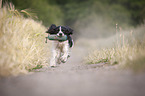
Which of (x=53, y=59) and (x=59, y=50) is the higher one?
(x=59, y=50)

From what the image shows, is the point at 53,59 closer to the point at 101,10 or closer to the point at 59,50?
the point at 59,50

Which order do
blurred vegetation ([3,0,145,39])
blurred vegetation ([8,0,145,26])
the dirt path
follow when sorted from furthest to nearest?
blurred vegetation ([8,0,145,26]) → blurred vegetation ([3,0,145,39]) → the dirt path

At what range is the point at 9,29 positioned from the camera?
138 inches

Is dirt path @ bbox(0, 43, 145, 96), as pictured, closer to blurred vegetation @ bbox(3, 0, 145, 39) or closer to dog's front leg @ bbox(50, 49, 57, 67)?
dog's front leg @ bbox(50, 49, 57, 67)

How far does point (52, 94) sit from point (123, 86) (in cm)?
82

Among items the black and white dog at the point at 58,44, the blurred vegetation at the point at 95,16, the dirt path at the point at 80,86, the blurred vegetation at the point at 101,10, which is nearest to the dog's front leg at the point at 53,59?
the black and white dog at the point at 58,44

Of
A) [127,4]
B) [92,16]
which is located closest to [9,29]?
[92,16]

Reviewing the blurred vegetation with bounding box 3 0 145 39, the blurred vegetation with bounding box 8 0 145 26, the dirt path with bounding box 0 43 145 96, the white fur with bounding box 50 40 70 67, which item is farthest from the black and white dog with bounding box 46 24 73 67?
the blurred vegetation with bounding box 8 0 145 26

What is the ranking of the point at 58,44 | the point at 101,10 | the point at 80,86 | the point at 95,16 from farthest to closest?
the point at 101,10 < the point at 95,16 < the point at 58,44 < the point at 80,86

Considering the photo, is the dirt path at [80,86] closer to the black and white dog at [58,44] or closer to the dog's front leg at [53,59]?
the dog's front leg at [53,59]

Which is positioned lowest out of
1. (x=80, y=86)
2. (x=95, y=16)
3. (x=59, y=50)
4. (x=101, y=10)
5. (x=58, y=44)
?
(x=80, y=86)

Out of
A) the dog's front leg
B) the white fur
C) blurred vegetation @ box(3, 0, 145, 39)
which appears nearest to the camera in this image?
the dog's front leg

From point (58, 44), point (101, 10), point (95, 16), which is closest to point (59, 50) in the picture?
point (58, 44)

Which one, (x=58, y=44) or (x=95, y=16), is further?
(x=95, y=16)
